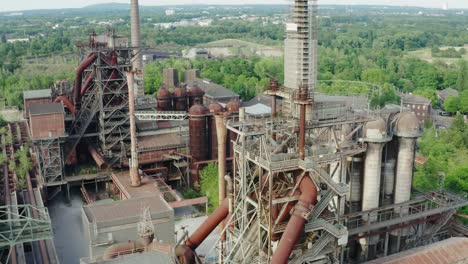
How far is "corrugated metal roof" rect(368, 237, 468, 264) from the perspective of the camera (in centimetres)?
2586

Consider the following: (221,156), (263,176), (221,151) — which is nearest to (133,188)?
(221,156)

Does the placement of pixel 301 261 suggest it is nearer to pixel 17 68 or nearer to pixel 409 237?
pixel 409 237

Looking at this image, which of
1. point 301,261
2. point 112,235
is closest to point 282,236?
point 301,261

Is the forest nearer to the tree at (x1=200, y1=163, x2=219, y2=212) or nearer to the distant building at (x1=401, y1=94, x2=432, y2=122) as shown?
the distant building at (x1=401, y1=94, x2=432, y2=122)

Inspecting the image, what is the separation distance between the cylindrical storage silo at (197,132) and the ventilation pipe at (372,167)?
1702 centimetres

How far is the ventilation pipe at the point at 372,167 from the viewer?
27797 mm

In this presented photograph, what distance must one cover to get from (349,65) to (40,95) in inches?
2741

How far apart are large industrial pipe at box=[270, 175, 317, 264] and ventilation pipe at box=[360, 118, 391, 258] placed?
7.66 m

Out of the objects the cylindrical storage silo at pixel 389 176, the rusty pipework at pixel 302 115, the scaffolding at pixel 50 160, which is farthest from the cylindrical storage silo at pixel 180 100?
the rusty pipework at pixel 302 115

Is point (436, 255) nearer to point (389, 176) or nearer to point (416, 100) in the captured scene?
point (389, 176)

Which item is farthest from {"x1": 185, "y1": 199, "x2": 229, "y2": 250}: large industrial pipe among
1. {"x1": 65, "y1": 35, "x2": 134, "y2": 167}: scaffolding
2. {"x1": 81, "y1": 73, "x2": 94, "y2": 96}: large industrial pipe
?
{"x1": 81, "y1": 73, "x2": 94, "y2": 96}: large industrial pipe

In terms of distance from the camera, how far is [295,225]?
2086 cm

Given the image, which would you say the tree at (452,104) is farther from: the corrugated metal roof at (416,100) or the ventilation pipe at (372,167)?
the ventilation pipe at (372,167)

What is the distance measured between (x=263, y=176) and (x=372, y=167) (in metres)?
8.16
